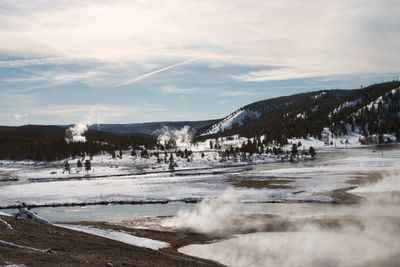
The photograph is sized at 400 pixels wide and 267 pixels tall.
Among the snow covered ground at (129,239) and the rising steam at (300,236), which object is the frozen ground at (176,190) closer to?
the rising steam at (300,236)

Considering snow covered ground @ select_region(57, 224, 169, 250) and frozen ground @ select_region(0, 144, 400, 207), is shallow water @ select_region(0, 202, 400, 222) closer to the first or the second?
frozen ground @ select_region(0, 144, 400, 207)

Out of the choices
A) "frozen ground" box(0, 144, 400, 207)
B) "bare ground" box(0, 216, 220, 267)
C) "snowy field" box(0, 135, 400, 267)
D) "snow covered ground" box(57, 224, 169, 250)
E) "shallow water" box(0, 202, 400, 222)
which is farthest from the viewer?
"frozen ground" box(0, 144, 400, 207)

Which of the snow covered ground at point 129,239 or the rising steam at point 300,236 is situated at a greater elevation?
the snow covered ground at point 129,239

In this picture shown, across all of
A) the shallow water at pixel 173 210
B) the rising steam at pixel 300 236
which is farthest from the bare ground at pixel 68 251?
the shallow water at pixel 173 210

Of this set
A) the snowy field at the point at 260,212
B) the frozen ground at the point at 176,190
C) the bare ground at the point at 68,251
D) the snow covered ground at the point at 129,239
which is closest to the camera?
the bare ground at the point at 68,251

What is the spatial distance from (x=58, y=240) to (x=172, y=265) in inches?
274

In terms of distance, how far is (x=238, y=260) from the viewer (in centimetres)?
2984

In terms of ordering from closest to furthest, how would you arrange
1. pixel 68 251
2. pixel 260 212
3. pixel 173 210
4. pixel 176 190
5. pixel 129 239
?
pixel 68 251
pixel 129 239
pixel 260 212
pixel 173 210
pixel 176 190

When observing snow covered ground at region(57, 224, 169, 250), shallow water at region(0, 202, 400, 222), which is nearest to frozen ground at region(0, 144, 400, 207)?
shallow water at region(0, 202, 400, 222)

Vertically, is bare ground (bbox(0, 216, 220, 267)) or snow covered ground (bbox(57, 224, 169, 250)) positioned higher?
bare ground (bbox(0, 216, 220, 267))

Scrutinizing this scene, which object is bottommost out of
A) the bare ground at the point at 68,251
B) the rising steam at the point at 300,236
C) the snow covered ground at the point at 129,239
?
the rising steam at the point at 300,236

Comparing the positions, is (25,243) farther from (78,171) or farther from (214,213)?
(78,171)

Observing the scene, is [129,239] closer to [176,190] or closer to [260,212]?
[260,212]

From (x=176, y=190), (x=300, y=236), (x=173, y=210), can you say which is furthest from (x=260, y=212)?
(x=176, y=190)
